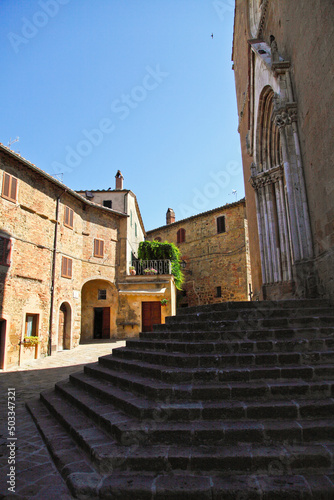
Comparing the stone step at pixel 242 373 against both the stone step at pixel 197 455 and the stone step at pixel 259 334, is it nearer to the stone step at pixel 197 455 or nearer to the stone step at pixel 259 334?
the stone step at pixel 259 334

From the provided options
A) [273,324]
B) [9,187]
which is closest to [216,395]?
[273,324]

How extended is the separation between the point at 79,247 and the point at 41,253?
141 inches

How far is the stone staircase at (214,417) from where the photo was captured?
8.84 ft

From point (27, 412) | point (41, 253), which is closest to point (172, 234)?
point (41, 253)

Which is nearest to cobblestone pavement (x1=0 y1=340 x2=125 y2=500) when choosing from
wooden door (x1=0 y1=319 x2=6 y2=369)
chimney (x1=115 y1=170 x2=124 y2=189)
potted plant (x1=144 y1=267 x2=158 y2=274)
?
wooden door (x1=0 y1=319 x2=6 y2=369)

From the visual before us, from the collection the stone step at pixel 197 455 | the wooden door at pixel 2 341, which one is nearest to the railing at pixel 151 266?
the wooden door at pixel 2 341

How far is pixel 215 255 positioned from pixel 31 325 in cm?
1565

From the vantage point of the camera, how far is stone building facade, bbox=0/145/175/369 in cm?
1266

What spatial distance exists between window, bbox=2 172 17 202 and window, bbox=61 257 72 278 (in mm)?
4436

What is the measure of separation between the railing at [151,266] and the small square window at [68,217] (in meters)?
5.89

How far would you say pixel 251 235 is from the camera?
10.9m

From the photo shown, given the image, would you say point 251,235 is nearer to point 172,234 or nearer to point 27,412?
point 27,412

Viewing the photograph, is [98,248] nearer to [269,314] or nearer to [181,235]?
[181,235]

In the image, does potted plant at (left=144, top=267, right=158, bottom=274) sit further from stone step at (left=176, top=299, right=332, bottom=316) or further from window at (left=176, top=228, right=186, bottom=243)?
stone step at (left=176, top=299, right=332, bottom=316)
